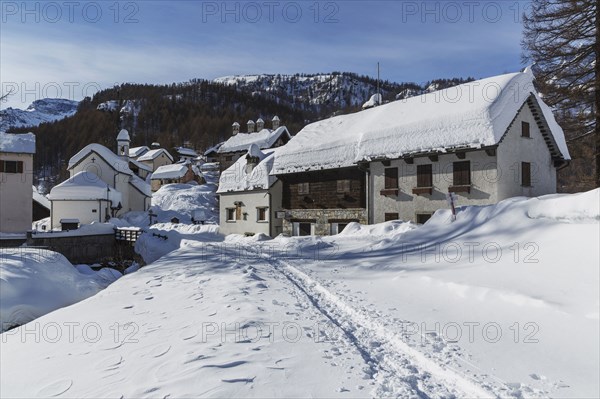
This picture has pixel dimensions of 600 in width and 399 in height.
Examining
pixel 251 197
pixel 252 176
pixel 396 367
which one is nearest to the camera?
pixel 396 367

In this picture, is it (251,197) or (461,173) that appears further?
(251,197)

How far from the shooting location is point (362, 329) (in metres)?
6.72

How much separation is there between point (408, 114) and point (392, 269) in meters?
14.1

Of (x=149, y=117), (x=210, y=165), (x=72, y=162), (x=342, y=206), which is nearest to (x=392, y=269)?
(x=342, y=206)

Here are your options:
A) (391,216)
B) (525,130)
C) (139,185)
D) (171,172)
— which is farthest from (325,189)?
(171,172)

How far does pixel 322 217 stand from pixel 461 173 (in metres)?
9.64

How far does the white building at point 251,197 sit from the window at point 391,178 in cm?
952

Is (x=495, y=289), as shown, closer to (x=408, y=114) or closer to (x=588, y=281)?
(x=588, y=281)

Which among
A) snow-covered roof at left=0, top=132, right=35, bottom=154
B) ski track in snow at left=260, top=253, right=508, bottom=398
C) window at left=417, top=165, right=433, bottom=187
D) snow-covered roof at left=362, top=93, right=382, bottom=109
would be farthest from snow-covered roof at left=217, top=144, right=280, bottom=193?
ski track in snow at left=260, top=253, right=508, bottom=398

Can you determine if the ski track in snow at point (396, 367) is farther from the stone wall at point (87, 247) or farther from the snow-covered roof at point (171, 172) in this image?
the snow-covered roof at point (171, 172)

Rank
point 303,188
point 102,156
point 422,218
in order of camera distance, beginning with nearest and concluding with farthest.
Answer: point 422,218
point 303,188
point 102,156

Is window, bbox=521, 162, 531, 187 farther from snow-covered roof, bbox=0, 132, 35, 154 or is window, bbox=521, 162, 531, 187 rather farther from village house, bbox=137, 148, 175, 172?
village house, bbox=137, 148, 175, 172

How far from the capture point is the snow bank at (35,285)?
12266 mm

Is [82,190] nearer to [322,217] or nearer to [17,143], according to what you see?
[17,143]
